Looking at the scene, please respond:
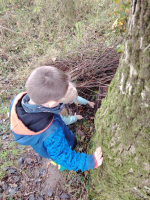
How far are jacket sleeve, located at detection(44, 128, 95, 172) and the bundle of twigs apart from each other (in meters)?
1.17

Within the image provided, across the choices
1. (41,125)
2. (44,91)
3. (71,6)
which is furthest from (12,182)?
(71,6)

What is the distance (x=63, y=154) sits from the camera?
154 cm

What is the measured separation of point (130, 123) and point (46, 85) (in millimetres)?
787

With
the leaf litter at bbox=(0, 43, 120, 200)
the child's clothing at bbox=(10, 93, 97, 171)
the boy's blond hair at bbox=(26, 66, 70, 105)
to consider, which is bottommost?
the leaf litter at bbox=(0, 43, 120, 200)

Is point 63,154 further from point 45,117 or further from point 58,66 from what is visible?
point 58,66

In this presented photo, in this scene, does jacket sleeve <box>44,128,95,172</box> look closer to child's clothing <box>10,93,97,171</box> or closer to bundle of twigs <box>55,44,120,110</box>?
child's clothing <box>10,93,97,171</box>

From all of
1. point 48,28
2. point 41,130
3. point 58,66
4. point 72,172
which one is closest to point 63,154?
point 41,130

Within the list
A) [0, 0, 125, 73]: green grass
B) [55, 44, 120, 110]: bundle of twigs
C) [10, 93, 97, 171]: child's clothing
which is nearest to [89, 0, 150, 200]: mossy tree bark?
[10, 93, 97, 171]: child's clothing

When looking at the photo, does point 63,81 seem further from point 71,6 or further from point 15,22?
point 15,22

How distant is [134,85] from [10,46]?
581cm

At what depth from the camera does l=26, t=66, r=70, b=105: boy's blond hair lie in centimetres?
130

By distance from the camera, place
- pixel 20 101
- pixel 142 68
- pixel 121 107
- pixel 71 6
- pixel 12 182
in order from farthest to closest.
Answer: pixel 71 6
pixel 12 182
pixel 20 101
pixel 121 107
pixel 142 68

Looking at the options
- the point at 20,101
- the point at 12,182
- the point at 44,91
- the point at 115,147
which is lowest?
the point at 12,182

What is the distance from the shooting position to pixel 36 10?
6148 millimetres
